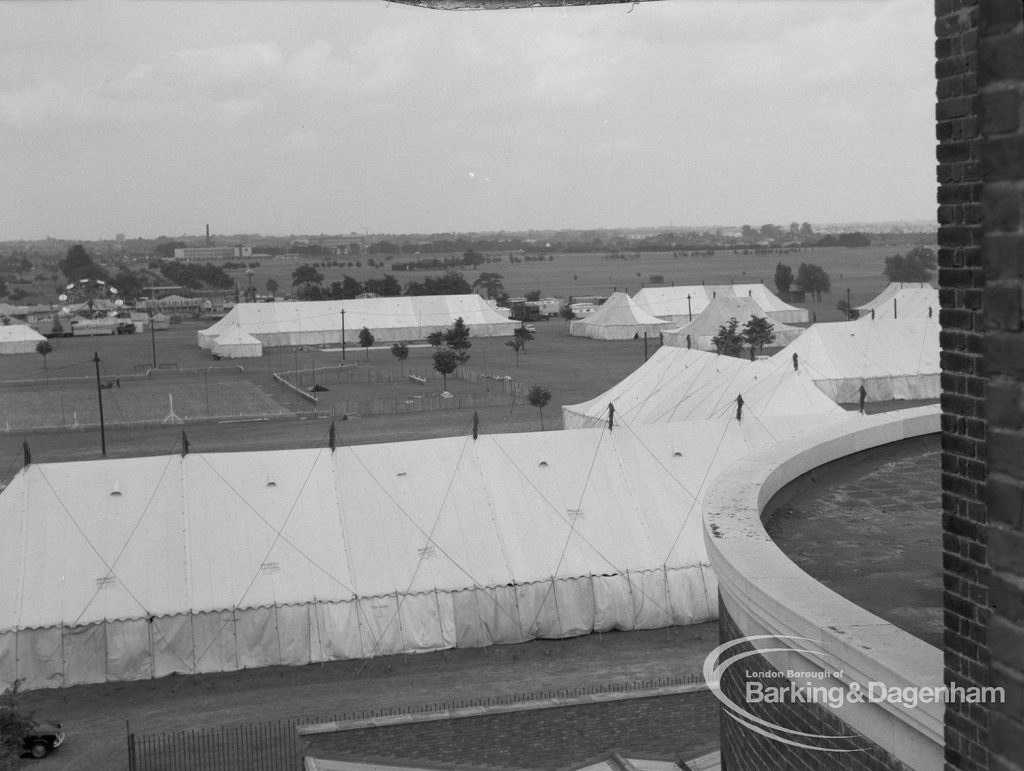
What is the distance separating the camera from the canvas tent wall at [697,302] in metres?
66.5

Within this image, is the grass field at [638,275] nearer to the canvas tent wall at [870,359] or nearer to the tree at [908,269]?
the tree at [908,269]

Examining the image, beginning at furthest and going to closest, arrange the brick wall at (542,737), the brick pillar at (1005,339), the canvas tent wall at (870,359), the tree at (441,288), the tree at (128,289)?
1. the tree at (128,289)
2. the tree at (441,288)
3. the canvas tent wall at (870,359)
4. the brick wall at (542,737)
5. the brick pillar at (1005,339)

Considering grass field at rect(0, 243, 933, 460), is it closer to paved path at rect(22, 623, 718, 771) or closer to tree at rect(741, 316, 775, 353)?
tree at rect(741, 316, 775, 353)

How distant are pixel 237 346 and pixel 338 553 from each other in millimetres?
44877

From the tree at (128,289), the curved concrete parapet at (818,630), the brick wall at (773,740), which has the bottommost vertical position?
the brick wall at (773,740)

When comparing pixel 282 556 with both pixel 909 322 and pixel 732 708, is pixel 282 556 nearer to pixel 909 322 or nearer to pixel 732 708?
pixel 732 708

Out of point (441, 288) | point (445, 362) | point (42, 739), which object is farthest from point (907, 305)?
point (42, 739)

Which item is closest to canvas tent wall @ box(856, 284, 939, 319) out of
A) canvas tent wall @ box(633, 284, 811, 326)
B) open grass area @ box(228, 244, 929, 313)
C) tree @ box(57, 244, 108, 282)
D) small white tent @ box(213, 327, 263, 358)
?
canvas tent wall @ box(633, 284, 811, 326)

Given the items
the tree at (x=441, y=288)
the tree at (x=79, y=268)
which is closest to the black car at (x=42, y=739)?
the tree at (x=441, y=288)

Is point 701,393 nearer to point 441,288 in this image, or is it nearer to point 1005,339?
point 1005,339

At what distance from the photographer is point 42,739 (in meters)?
13.8

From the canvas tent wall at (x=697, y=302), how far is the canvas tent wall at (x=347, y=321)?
28.7 ft

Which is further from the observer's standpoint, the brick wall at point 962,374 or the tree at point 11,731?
the tree at point 11,731

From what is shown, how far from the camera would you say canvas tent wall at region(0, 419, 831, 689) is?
16.1 metres
